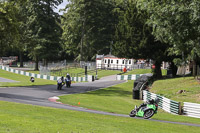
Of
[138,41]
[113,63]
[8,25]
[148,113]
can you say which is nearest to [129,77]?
[138,41]

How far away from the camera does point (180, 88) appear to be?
32.3 m

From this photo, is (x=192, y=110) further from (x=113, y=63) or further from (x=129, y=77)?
(x=113, y=63)

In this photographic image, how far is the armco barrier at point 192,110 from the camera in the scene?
22.0m

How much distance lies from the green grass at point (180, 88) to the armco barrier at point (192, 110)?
12.4 ft

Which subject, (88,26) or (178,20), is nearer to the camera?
(178,20)

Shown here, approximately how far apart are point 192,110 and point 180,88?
10085 millimetres

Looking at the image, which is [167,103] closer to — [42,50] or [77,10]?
[42,50]

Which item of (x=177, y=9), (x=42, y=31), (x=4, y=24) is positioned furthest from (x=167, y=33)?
(x=42, y=31)

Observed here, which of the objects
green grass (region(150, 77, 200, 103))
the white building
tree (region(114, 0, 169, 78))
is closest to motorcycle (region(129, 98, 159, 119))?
green grass (region(150, 77, 200, 103))

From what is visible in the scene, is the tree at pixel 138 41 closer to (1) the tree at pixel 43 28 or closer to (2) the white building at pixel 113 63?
(2) the white building at pixel 113 63

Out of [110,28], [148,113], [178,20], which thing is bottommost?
[148,113]

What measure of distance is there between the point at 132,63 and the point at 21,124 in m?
59.9

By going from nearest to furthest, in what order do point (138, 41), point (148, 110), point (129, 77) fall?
1. point (148, 110)
2. point (138, 41)
3. point (129, 77)

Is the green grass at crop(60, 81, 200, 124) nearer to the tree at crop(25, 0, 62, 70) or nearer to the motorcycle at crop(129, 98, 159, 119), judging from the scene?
the motorcycle at crop(129, 98, 159, 119)
